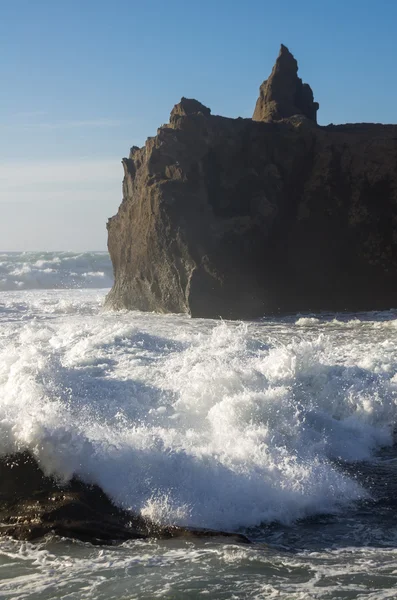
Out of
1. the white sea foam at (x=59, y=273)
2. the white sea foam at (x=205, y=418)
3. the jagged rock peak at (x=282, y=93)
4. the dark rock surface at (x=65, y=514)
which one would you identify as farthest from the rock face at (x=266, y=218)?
the white sea foam at (x=59, y=273)

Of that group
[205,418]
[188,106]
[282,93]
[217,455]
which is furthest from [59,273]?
[217,455]

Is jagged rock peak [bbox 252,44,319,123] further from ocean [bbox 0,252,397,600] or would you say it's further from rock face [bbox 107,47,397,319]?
ocean [bbox 0,252,397,600]

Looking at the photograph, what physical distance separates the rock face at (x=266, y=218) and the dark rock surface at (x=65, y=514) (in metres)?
12.2

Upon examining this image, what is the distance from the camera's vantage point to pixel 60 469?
7457 millimetres

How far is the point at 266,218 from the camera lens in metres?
20.4

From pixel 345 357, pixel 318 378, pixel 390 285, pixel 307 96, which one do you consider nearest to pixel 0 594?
pixel 318 378

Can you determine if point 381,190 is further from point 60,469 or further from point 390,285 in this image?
point 60,469

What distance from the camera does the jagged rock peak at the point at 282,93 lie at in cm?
2309

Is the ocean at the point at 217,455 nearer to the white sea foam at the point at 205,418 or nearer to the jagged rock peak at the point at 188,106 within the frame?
the white sea foam at the point at 205,418

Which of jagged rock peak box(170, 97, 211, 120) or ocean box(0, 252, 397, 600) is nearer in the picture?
ocean box(0, 252, 397, 600)

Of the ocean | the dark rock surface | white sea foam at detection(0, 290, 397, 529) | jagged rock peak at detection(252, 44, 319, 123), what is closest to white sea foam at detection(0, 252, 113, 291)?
jagged rock peak at detection(252, 44, 319, 123)

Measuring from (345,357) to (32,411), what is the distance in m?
5.48

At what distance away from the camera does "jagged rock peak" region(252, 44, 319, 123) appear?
23094mm

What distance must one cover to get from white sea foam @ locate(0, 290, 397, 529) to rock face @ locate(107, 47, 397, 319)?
246 inches
